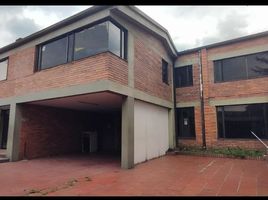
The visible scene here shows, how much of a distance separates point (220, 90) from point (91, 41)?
734 cm

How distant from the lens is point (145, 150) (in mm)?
9836

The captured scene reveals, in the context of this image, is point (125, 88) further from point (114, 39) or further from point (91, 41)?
point (91, 41)

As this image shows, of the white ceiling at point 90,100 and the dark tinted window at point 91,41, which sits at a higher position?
the dark tinted window at point 91,41

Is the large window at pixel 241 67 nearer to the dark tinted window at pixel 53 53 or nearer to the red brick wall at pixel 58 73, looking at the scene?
the red brick wall at pixel 58 73

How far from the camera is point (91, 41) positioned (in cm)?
824

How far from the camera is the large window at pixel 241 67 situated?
11055 millimetres

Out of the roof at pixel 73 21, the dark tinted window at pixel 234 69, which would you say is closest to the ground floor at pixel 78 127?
the roof at pixel 73 21

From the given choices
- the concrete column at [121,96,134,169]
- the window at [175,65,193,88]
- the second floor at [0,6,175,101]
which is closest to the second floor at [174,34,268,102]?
the window at [175,65,193,88]

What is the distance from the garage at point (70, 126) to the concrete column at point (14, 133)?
175 mm

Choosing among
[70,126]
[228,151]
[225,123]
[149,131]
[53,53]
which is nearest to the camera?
[53,53]

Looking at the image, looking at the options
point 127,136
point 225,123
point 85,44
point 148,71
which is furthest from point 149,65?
point 225,123

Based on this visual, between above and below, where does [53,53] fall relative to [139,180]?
above
